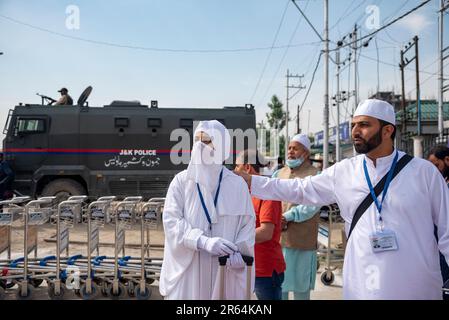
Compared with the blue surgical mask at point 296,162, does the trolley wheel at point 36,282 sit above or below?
below

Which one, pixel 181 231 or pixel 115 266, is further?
pixel 115 266

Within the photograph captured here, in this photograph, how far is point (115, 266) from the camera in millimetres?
4645

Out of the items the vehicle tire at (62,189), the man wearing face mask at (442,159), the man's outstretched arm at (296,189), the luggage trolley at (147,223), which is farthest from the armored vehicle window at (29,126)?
the man wearing face mask at (442,159)

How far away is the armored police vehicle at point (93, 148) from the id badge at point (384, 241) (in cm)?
912

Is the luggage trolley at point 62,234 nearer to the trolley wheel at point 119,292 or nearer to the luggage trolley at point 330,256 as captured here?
the trolley wheel at point 119,292

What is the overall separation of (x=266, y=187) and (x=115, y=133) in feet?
29.2

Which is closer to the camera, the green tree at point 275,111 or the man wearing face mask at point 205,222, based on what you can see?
the man wearing face mask at point 205,222

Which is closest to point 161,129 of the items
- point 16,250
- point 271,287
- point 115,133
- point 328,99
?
point 115,133

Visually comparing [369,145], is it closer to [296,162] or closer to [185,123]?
[296,162]

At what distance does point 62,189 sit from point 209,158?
362 inches

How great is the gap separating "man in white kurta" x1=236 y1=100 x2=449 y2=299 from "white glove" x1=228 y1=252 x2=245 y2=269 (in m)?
0.61

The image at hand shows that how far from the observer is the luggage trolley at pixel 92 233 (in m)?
4.66
